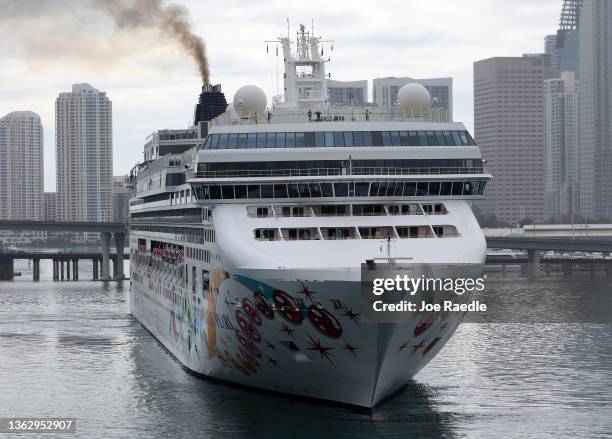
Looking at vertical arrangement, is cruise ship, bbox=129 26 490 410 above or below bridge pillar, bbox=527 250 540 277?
above

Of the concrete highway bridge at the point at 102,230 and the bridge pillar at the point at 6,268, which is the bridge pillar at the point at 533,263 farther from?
the bridge pillar at the point at 6,268

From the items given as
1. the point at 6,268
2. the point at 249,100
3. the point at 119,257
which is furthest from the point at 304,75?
the point at 6,268

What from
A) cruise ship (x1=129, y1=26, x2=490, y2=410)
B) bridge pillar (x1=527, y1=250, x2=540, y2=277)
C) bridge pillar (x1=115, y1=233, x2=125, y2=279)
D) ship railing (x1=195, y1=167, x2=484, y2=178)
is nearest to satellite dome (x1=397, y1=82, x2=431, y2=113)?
A: cruise ship (x1=129, y1=26, x2=490, y2=410)

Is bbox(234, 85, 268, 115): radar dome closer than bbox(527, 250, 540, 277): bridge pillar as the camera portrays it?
Yes

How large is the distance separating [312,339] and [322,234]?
394cm

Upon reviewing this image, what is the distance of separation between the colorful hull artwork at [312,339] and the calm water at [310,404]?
42.2 inches

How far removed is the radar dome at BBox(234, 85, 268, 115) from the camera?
50156 millimetres

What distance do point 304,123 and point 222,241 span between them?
19.2ft

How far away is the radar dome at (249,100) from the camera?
165 ft

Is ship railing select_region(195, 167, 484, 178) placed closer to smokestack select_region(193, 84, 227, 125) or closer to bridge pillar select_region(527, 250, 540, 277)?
smokestack select_region(193, 84, 227, 125)

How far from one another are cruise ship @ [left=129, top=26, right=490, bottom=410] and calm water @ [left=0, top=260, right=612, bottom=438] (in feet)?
4.04

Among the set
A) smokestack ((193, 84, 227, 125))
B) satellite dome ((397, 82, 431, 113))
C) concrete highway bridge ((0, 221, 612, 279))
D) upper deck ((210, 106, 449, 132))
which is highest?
smokestack ((193, 84, 227, 125))

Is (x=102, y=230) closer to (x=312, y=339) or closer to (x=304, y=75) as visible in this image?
(x=304, y=75)

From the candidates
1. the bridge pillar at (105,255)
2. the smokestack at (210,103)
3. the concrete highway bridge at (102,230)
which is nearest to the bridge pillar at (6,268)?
the concrete highway bridge at (102,230)
